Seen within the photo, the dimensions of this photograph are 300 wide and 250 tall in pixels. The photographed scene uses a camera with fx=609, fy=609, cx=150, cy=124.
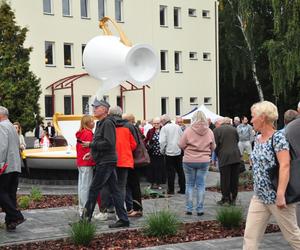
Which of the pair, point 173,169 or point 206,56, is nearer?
point 173,169

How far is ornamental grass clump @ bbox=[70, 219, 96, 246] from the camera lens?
25.2 ft

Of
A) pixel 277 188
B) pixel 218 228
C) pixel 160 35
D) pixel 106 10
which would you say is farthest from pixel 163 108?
pixel 277 188

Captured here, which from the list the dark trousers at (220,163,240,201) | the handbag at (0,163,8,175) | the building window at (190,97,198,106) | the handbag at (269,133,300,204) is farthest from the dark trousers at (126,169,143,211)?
the building window at (190,97,198,106)

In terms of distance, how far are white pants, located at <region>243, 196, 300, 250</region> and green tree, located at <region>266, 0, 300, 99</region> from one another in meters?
24.5

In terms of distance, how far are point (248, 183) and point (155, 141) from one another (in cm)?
259

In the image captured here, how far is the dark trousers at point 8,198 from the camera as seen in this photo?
355 inches

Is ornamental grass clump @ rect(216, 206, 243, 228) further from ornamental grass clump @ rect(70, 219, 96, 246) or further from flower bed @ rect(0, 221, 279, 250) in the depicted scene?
ornamental grass clump @ rect(70, 219, 96, 246)

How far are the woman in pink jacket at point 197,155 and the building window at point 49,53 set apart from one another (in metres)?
28.4

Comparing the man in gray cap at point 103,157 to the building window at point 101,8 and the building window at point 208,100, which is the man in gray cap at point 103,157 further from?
the building window at point 208,100

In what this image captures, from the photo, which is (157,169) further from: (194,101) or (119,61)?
(194,101)

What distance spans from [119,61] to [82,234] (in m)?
8.14

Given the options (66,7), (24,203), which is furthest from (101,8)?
(24,203)

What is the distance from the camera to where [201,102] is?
45.6 metres

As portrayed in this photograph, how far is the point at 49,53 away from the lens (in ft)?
125
